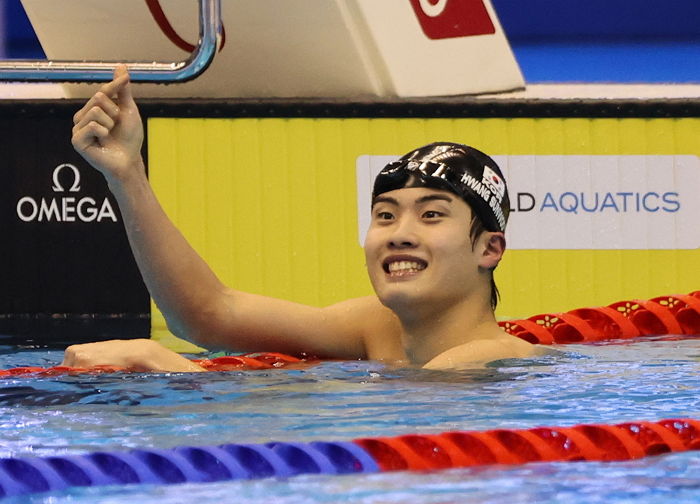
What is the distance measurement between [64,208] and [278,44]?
1156 mm

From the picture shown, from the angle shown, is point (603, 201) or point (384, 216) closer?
point (384, 216)

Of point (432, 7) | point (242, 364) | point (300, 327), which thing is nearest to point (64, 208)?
point (432, 7)

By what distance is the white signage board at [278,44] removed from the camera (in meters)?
5.43

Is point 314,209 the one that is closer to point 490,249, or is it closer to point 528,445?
point 490,249

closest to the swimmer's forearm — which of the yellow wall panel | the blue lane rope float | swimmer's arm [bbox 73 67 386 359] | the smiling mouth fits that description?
swimmer's arm [bbox 73 67 386 359]

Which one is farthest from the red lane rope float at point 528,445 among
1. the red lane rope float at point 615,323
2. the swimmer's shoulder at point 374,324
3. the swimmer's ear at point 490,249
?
the red lane rope float at point 615,323

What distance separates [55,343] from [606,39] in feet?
21.3

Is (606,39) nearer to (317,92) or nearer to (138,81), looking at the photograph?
(317,92)

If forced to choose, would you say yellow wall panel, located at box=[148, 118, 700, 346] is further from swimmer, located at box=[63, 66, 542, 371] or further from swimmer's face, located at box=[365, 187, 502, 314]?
swimmer's face, located at box=[365, 187, 502, 314]

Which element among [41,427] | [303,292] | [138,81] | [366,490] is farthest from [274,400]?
[303,292]

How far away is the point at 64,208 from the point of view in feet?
17.3

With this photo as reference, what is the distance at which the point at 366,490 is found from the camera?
6.63 feet

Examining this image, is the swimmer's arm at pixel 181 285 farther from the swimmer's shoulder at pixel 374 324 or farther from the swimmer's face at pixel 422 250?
the swimmer's face at pixel 422 250

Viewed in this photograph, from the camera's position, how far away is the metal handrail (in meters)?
4.18
